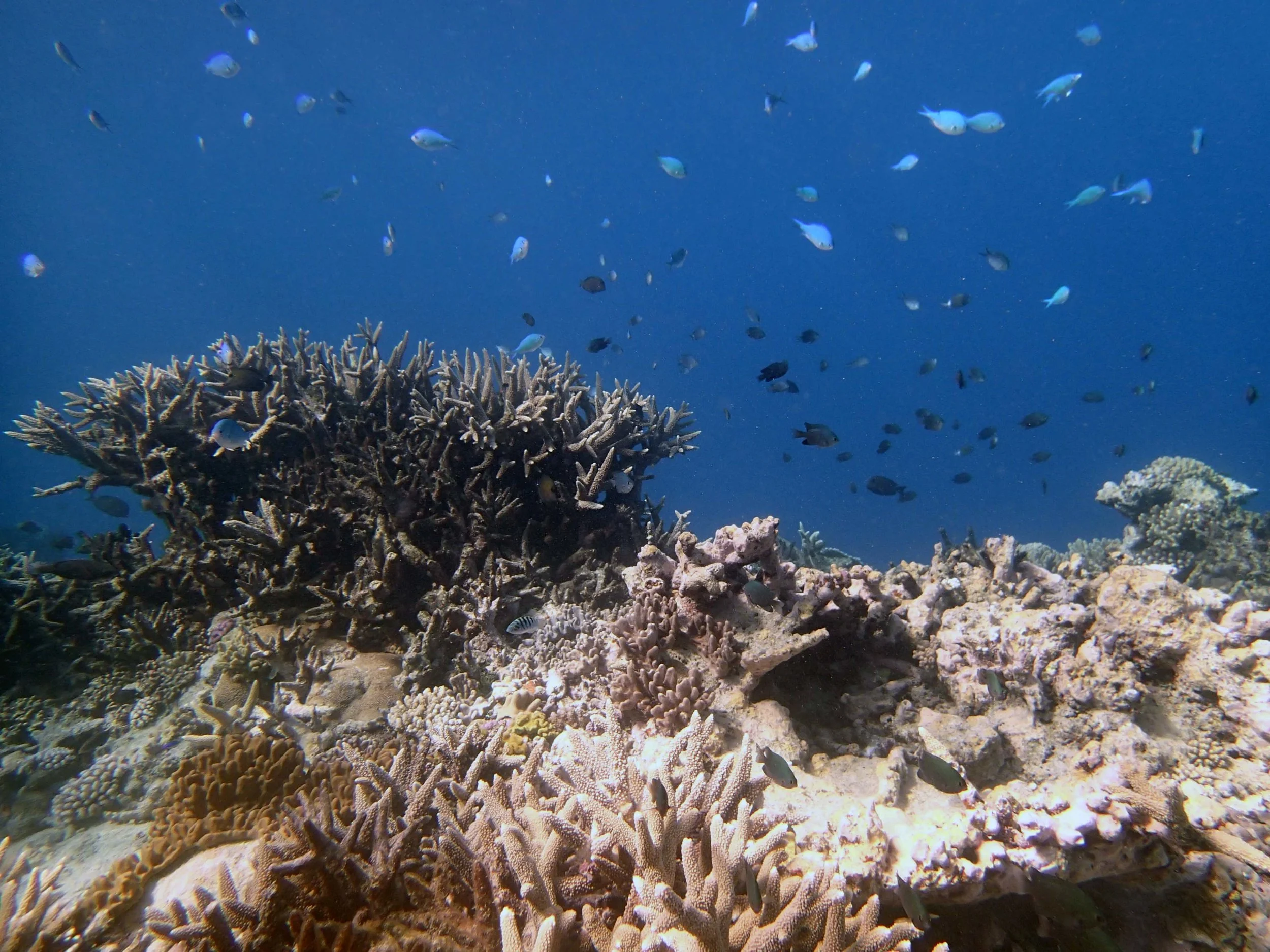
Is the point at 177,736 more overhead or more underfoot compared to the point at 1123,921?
more overhead

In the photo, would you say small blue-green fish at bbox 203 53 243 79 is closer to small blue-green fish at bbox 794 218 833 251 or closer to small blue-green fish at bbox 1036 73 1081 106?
small blue-green fish at bbox 794 218 833 251

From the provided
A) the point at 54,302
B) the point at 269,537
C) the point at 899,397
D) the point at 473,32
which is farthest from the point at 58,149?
the point at 899,397

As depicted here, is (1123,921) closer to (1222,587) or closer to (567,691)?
(567,691)

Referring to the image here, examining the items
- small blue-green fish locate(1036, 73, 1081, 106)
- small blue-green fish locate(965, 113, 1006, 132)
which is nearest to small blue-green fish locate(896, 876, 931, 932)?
small blue-green fish locate(965, 113, 1006, 132)

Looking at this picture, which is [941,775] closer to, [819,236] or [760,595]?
[760,595]

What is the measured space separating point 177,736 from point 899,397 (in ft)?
362

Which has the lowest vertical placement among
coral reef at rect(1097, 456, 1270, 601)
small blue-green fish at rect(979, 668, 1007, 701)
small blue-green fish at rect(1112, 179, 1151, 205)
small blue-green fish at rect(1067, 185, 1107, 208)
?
small blue-green fish at rect(979, 668, 1007, 701)

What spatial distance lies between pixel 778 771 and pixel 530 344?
7.22 meters

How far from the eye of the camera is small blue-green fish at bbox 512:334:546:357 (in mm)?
7875

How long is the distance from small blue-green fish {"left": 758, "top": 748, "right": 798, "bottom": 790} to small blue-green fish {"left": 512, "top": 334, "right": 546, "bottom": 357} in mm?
6421

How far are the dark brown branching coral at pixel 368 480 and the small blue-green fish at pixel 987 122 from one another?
11.5m

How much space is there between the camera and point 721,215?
287 feet

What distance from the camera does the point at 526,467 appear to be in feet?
16.9

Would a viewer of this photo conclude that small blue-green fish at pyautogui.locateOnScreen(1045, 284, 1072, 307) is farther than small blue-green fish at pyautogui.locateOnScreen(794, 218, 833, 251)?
Yes
